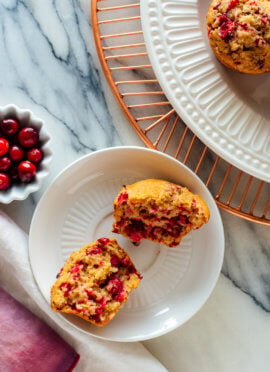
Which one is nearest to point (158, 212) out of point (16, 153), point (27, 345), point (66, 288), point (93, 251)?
point (93, 251)

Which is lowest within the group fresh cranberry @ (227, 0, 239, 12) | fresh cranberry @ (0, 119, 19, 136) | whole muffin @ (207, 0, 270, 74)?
fresh cranberry @ (0, 119, 19, 136)

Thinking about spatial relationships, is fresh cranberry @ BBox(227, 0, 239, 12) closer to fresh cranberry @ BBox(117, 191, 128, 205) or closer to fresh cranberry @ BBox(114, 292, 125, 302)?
fresh cranberry @ BBox(117, 191, 128, 205)

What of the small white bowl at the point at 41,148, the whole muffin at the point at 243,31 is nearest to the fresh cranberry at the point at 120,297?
the small white bowl at the point at 41,148

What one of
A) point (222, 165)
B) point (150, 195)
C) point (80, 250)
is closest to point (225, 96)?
point (222, 165)

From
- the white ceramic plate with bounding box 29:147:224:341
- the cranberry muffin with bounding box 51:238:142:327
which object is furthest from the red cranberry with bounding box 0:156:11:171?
the cranberry muffin with bounding box 51:238:142:327

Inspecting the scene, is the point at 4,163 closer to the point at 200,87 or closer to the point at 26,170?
the point at 26,170

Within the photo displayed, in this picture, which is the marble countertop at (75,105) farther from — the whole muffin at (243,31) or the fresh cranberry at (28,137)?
the whole muffin at (243,31)

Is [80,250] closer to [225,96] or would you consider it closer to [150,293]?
[150,293]
